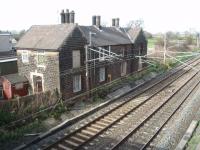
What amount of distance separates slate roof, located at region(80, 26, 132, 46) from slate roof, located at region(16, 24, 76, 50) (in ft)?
10.3

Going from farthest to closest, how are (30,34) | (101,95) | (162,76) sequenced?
(162,76) → (30,34) → (101,95)

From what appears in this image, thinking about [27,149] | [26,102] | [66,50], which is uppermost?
[66,50]

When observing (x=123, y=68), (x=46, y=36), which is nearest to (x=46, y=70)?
(x=46, y=36)

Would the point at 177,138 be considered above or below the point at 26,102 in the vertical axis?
below

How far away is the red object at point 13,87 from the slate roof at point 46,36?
144 inches

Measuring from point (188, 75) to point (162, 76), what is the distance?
4.27 meters

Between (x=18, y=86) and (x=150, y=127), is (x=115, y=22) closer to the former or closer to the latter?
(x=18, y=86)

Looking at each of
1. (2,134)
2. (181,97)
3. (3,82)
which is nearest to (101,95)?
(181,97)

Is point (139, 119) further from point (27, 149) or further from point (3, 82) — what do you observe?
point (3, 82)

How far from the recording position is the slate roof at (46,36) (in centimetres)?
2482

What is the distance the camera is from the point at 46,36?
26.8m

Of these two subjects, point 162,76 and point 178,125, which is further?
point 162,76

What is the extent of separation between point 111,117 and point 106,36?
15.5 meters

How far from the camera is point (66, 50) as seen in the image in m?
24.5
